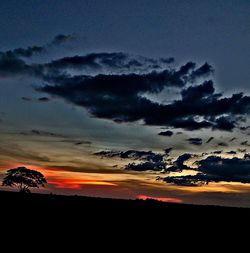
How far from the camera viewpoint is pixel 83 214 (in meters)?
20.6

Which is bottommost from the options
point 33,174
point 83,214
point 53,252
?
point 53,252

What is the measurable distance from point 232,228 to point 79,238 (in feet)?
28.4

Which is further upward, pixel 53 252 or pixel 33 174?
pixel 33 174

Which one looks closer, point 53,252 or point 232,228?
point 53,252

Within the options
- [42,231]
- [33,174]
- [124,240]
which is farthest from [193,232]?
[33,174]

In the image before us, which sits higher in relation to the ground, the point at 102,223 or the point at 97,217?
the point at 97,217

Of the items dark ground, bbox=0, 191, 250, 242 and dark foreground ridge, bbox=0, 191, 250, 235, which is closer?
dark ground, bbox=0, 191, 250, 242

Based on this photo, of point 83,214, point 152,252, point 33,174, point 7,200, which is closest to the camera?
point 152,252

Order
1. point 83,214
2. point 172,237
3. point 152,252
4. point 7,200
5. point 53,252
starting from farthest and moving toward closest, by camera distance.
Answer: point 7,200 → point 83,214 → point 172,237 → point 152,252 → point 53,252

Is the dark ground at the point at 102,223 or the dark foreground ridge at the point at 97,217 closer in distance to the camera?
the dark ground at the point at 102,223

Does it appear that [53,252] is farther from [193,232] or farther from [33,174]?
[33,174]

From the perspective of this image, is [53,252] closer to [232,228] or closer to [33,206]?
[33,206]

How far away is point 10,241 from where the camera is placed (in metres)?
15.0

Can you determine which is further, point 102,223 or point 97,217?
point 97,217
